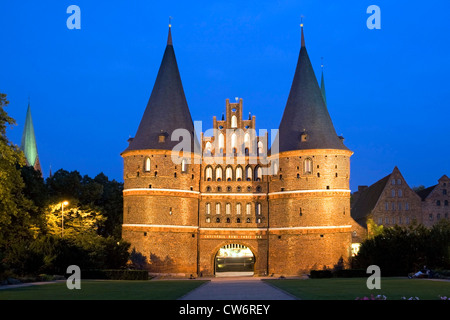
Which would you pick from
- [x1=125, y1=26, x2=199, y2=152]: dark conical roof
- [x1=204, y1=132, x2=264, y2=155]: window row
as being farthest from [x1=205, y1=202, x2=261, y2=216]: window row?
[x1=125, y1=26, x2=199, y2=152]: dark conical roof

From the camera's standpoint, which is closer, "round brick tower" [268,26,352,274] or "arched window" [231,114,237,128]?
"round brick tower" [268,26,352,274]

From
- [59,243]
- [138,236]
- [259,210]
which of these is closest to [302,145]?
[259,210]

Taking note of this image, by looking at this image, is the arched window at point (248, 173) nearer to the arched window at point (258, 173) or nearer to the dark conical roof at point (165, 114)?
the arched window at point (258, 173)

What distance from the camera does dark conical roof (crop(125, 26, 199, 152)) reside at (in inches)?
2259

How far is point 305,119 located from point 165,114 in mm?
13308

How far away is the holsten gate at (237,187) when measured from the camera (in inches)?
2202

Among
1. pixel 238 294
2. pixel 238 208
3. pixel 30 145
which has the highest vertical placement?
pixel 30 145

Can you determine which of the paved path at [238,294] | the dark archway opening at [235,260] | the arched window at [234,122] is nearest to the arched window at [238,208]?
the arched window at [234,122]

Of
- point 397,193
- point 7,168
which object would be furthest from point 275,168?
point 7,168

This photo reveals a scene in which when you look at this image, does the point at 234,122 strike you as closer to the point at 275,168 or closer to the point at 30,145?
the point at 275,168

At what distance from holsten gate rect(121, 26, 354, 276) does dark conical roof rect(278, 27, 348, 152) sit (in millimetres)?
98

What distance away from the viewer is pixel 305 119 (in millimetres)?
58031

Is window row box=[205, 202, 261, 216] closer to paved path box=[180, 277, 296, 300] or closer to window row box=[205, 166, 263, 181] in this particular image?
window row box=[205, 166, 263, 181]
